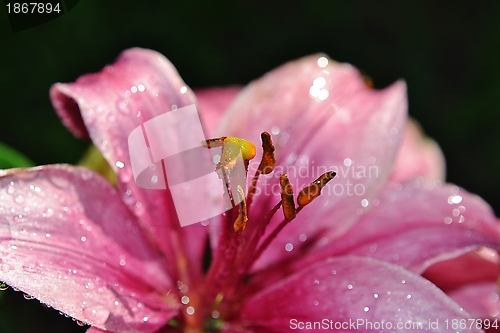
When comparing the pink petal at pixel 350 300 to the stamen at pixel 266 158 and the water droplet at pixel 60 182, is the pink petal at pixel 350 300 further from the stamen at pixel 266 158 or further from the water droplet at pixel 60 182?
the water droplet at pixel 60 182

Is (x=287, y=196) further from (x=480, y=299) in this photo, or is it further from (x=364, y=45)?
(x=364, y=45)

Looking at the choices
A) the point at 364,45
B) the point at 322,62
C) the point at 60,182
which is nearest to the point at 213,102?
the point at 322,62

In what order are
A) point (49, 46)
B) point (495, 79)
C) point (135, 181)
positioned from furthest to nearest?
point (495, 79) < point (49, 46) < point (135, 181)

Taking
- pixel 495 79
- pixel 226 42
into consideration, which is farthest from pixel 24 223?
pixel 495 79

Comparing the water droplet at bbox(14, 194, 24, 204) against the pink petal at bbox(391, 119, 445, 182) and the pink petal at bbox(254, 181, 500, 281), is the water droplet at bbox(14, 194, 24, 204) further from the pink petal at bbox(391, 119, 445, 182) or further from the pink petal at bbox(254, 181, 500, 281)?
the pink petal at bbox(391, 119, 445, 182)

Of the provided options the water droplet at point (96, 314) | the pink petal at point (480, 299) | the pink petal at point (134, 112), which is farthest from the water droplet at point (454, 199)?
the water droplet at point (96, 314)

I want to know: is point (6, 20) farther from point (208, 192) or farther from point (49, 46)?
point (208, 192)

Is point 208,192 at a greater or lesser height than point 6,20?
lesser

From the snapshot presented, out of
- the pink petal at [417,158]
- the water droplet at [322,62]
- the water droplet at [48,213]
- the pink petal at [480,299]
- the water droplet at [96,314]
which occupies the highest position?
the water droplet at [322,62]
